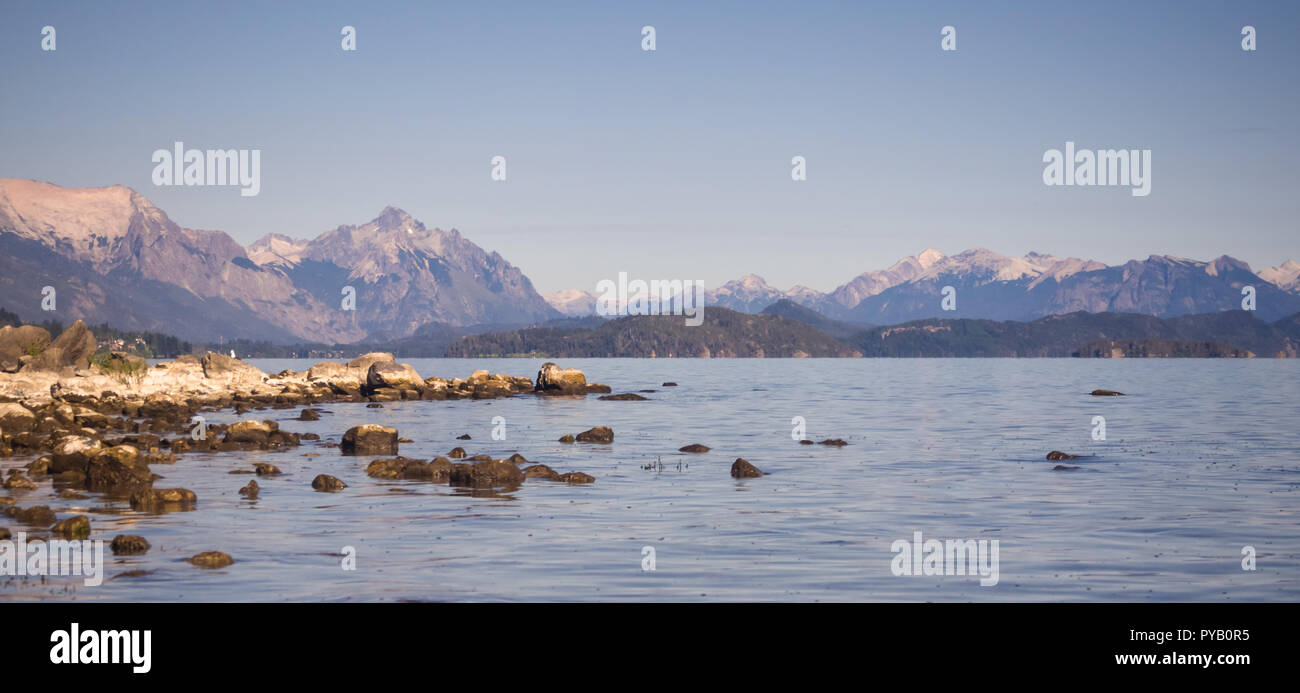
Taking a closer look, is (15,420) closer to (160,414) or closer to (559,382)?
(160,414)

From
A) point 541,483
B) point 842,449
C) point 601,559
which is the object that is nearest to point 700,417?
point 842,449

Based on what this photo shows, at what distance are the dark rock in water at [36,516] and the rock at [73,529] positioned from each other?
1.69 meters

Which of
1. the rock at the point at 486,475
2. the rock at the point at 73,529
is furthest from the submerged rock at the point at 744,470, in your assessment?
the rock at the point at 73,529

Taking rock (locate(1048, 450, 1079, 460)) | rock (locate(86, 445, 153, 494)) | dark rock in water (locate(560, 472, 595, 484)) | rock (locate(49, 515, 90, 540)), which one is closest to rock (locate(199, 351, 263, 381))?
rock (locate(86, 445, 153, 494))

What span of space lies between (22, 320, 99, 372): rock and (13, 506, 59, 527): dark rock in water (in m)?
63.7

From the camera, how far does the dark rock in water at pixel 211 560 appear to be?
21.4 m

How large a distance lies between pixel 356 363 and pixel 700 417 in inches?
1754

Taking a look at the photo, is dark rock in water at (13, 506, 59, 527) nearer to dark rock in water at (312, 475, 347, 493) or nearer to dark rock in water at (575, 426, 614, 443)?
dark rock in water at (312, 475, 347, 493)

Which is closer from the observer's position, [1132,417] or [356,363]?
[1132,417]

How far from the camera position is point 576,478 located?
36250mm

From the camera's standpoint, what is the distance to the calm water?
20.2 meters

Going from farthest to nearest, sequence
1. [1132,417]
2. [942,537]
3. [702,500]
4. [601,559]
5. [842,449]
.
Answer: [1132,417] → [842,449] → [702,500] → [942,537] → [601,559]

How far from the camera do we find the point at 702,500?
32.6 metres
